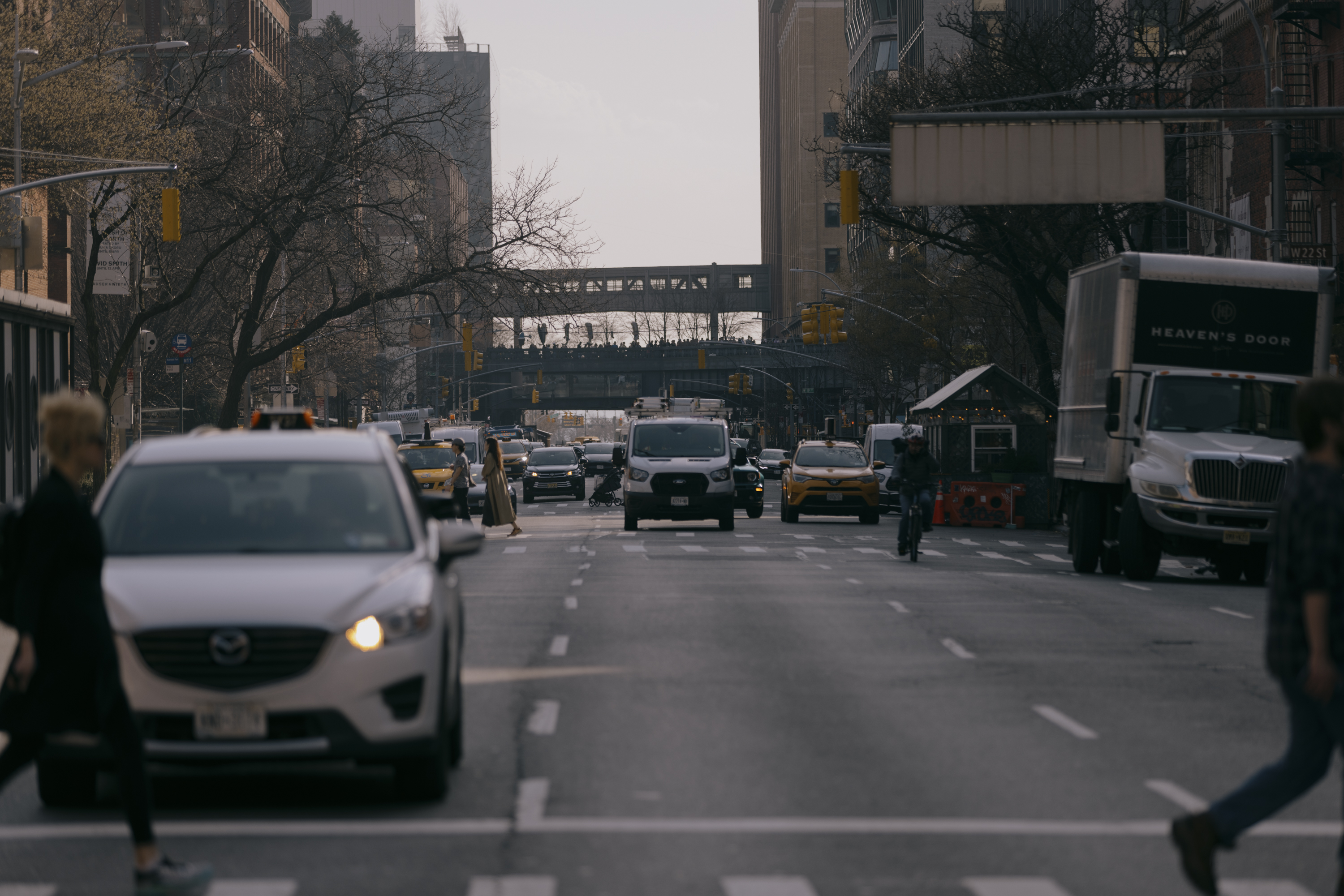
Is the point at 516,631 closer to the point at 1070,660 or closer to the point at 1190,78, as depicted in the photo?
the point at 1070,660

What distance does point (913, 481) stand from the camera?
2819 cm

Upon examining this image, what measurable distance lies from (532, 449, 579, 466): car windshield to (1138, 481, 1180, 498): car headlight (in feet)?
129

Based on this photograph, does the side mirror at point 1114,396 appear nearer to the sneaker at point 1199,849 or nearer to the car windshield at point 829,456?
the sneaker at point 1199,849

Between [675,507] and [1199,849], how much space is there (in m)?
30.4

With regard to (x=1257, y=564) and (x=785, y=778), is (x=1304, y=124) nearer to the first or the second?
(x=1257, y=564)

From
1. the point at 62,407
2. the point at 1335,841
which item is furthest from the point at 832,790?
the point at 62,407

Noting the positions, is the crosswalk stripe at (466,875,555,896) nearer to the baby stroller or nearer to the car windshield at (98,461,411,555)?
the car windshield at (98,461,411,555)

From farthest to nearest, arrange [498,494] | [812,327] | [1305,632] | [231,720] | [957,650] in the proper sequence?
1. [812,327]
2. [498,494]
3. [957,650]
4. [231,720]
5. [1305,632]

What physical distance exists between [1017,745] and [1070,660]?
14.7ft

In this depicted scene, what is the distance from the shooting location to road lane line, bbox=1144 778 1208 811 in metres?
9.01

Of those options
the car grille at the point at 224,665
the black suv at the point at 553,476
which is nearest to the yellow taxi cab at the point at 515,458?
the black suv at the point at 553,476

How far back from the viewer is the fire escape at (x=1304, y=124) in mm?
45469

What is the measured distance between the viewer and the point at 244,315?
5081 centimetres

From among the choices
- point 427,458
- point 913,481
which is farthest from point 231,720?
point 427,458
